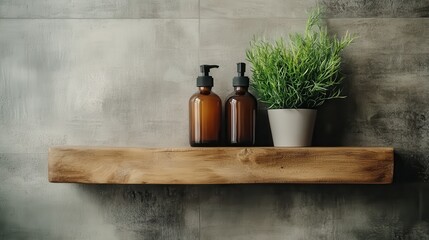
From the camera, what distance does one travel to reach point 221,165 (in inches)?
41.1

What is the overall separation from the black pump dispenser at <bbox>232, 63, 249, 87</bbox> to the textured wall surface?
9 centimetres

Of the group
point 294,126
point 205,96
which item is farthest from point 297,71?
point 205,96

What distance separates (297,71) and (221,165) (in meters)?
0.28

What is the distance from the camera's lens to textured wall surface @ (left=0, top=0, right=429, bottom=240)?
122 cm

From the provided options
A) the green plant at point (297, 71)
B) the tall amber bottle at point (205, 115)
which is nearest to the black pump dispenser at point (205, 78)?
the tall amber bottle at point (205, 115)

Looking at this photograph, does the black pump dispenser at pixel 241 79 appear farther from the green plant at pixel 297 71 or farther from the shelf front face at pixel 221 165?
the shelf front face at pixel 221 165

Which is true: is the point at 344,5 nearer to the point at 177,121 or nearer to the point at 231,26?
the point at 231,26

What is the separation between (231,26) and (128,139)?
0.40 meters

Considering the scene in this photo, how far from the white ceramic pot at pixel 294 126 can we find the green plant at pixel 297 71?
2 cm

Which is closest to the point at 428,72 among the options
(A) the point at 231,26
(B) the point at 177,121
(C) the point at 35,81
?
(A) the point at 231,26

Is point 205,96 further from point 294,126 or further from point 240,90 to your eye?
point 294,126

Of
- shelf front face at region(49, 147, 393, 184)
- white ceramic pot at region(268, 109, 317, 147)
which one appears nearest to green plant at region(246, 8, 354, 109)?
white ceramic pot at region(268, 109, 317, 147)

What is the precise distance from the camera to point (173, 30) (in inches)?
48.3

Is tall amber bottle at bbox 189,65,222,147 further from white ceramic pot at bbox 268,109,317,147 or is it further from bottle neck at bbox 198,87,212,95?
white ceramic pot at bbox 268,109,317,147
